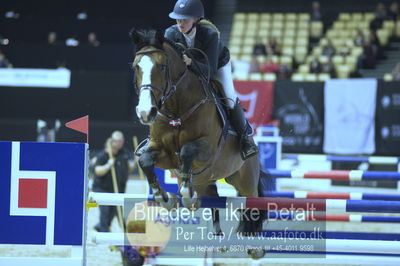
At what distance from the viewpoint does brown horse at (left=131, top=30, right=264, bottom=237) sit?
13.8 feet

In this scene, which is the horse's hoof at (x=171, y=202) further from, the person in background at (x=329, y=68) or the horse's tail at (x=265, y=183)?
the person in background at (x=329, y=68)

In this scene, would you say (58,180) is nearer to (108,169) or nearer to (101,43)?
(108,169)

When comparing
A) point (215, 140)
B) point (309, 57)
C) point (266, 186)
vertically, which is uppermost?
point (309, 57)

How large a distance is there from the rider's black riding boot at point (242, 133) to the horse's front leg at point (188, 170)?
2.51ft

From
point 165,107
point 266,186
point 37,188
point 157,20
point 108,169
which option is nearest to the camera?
point 37,188

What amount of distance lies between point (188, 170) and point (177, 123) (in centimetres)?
39

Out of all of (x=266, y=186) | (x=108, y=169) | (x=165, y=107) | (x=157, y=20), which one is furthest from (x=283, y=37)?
(x=165, y=107)

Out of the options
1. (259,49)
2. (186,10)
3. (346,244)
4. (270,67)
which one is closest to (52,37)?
(259,49)

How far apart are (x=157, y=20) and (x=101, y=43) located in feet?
7.14

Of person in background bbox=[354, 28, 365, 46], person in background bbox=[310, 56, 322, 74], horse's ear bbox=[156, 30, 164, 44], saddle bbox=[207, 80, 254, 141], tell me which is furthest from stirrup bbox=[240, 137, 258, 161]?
person in background bbox=[354, 28, 365, 46]

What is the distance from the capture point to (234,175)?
561 cm

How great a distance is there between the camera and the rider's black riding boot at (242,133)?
5.30 m

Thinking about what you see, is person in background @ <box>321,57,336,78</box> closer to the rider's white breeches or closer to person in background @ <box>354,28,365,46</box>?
person in background @ <box>354,28,365,46</box>

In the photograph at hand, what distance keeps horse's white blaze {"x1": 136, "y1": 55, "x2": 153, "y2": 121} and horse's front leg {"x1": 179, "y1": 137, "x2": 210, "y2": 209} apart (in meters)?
0.64
